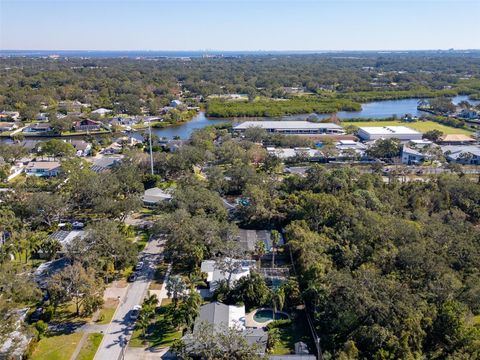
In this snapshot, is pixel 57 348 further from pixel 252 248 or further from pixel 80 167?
pixel 80 167

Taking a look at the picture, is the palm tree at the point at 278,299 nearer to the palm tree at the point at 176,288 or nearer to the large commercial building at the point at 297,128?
the palm tree at the point at 176,288

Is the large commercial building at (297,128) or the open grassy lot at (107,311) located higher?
the large commercial building at (297,128)

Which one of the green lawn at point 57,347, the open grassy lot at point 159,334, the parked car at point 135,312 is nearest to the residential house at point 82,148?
the parked car at point 135,312

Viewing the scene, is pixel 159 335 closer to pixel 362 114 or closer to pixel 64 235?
pixel 64 235

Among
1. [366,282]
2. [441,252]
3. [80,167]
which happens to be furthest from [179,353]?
[80,167]

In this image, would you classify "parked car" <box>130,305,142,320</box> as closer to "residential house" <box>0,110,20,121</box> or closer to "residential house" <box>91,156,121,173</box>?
"residential house" <box>91,156,121,173</box>

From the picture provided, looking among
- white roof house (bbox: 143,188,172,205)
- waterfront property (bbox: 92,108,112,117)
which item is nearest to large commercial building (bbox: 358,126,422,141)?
white roof house (bbox: 143,188,172,205)

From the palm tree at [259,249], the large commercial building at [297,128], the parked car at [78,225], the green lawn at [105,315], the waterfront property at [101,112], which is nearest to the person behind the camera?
the green lawn at [105,315]
